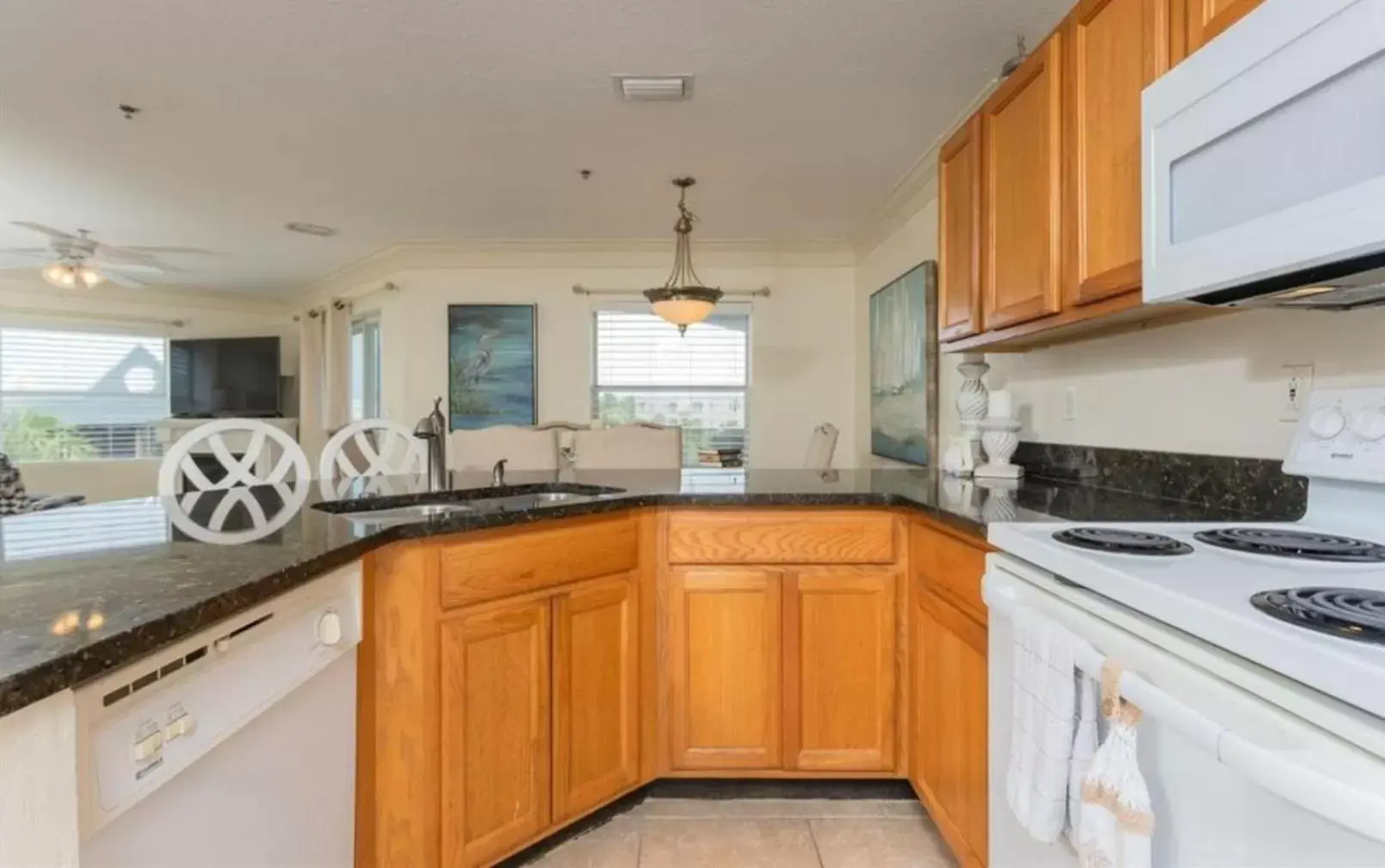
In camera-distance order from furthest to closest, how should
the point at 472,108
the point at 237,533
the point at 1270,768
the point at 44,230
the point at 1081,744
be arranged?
the point at 44,230 < the point at 472,108 < the point at 237,533 < the point at 1081,744 < the point at 1270,768

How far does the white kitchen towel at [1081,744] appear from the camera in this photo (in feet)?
3.26

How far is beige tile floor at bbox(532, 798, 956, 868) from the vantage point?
6.08 feet

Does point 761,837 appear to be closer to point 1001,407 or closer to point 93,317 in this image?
point 1001,407

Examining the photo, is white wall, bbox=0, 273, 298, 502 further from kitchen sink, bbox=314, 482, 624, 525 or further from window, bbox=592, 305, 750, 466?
kitchen sink, bbox=314, 482, 624, 525

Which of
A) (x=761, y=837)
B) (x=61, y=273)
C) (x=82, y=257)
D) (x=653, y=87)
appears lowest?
(x=761, y=837)

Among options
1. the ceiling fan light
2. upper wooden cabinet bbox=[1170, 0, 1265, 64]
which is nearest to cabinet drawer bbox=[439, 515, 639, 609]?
upper wooden cabinet bbox=[1170, 0, 1265, 64]

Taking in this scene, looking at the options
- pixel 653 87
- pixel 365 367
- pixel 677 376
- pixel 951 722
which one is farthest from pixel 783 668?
pixel 365 367

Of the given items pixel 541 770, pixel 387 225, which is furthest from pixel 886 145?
pixel 387 225

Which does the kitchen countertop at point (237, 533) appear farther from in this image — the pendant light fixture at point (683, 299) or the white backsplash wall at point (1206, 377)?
the pendant light fixture at point (683, 299)

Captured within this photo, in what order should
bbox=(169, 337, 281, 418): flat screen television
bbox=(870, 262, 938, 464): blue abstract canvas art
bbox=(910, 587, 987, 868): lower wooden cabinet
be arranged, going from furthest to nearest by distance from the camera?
bbox=(169, 337, 281, 418): flat screen television → bbox=(870, 262, 938, 464): blue abstract canvas art → bbox=(910, 587, 987, 868): lower wooden cabinet

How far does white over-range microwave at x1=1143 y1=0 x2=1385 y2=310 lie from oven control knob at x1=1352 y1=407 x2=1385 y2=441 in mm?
194

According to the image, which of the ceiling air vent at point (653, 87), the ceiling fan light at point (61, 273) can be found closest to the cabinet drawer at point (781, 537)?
the ceiling air vent at point (653, 87)

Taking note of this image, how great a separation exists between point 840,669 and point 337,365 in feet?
18.0

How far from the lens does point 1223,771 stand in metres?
0.78
